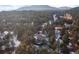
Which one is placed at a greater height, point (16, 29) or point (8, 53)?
point (16, 29)

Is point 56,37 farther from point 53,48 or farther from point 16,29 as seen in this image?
point 16,29
